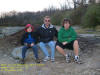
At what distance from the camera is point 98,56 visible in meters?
4.30

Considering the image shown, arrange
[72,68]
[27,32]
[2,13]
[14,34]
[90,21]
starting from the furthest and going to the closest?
[2,13] < [90,21] < [14,34] < [27,32] < [72,68]

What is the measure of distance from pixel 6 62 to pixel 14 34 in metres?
2.43

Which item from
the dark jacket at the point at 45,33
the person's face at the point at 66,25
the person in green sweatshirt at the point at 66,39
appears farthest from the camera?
the dark jacket at the point at 45,33

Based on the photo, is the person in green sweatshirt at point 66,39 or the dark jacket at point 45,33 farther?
the dark jacket at point 45,33

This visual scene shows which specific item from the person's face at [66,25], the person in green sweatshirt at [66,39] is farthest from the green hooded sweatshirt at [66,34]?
the person's face at [66,25]

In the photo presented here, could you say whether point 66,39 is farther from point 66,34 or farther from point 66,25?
point 66,25

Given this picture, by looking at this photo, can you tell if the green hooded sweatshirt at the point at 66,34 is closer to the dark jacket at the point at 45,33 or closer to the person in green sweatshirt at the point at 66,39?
the person in green sweatshirt at the point at 66,39

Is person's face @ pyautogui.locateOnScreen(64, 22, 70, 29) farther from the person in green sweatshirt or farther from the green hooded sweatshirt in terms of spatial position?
the green hooded sweatshirt

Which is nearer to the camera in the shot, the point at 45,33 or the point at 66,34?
the point at 66,34

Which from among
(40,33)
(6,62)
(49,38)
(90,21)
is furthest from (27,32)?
(90,21)

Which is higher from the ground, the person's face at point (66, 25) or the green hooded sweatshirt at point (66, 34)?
the person's face at point (66, 25)

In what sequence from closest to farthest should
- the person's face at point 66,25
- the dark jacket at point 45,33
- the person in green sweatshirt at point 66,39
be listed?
the person in green sweatshirt at point 66,39, the person's face at point 66,25, the dark jacket at point 45,33

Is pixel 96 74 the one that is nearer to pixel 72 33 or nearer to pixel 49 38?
pixel 72 33

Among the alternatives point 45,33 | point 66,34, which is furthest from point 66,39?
point 45,33
